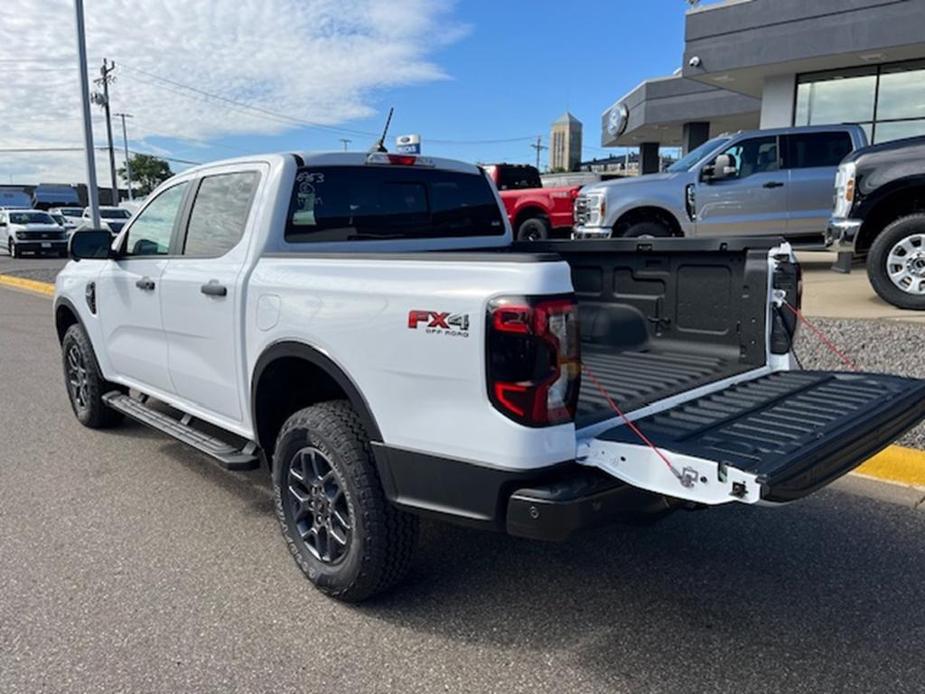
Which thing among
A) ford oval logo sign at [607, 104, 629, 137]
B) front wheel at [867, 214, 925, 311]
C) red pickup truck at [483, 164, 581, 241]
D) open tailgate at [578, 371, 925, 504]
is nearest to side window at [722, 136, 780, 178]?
front wheel at [867, 214, 925, 311]

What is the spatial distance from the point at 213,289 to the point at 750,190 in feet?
30.2

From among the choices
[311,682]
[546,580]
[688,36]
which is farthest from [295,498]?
[688,36]

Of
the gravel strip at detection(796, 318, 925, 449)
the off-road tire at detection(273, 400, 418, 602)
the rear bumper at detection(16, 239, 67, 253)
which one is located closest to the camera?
the off-road tire at detection(273, 400, 418, 602)

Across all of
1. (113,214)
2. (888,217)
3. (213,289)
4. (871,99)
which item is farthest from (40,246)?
(888,217)

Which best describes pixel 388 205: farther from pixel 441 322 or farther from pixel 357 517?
pixel 357 517

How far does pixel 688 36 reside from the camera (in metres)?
16.6

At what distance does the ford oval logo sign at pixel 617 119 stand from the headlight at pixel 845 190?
23.1 m

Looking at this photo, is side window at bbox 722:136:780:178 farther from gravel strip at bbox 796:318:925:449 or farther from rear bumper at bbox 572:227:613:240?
gravel strip at bbox 796:318:925:449

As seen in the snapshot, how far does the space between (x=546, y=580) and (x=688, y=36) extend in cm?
1608

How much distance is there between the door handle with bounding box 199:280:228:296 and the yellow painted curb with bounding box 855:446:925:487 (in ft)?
13.1

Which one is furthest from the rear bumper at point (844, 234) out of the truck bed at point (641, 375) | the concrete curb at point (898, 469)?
the truck bed at point (641, 375)

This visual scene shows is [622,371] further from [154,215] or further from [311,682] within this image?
[154,215]

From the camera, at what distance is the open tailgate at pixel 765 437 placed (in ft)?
7.50

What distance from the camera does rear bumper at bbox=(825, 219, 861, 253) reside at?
7305 mm
